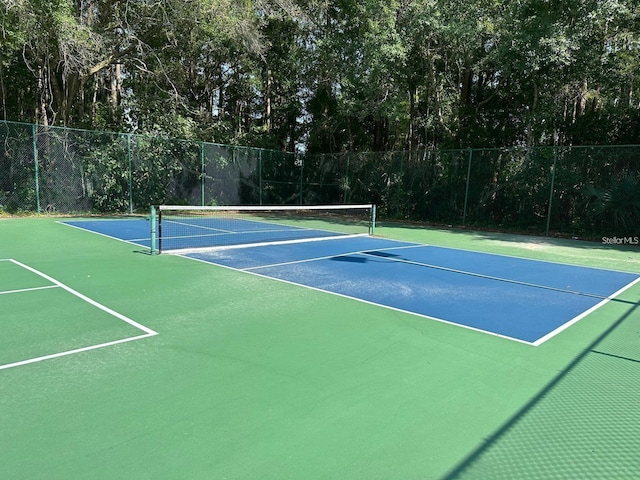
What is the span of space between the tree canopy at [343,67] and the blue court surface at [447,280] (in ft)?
29.5

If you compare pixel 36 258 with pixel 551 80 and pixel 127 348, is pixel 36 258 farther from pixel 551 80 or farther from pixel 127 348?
pixel 551 80

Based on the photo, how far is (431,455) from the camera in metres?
2.67

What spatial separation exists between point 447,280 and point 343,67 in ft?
52.6

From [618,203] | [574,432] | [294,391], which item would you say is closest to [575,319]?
[574,432]

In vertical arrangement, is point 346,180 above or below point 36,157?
below

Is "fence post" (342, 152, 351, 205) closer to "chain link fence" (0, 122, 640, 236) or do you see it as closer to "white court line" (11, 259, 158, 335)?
"chain link fence" (0, 122, 640, 236)

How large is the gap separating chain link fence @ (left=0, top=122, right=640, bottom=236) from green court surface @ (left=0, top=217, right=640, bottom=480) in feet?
34.3

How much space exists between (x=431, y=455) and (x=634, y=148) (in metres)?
15.4

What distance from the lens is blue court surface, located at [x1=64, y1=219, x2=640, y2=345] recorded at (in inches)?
219

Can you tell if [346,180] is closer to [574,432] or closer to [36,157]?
[36,157]

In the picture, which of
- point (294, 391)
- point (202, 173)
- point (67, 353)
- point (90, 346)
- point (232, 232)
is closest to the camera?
point (294, 391)

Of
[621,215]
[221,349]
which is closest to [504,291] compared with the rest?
[221,349]

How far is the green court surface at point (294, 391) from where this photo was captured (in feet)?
8.50

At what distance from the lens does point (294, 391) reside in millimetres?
3441
